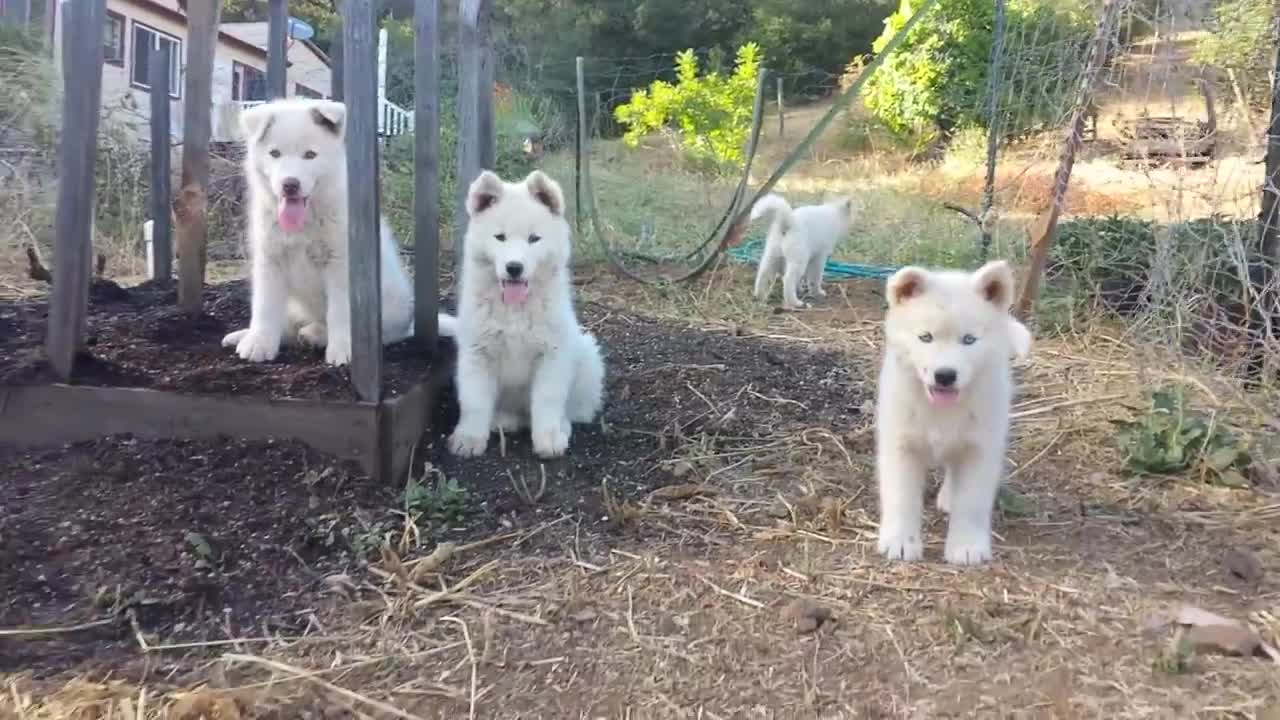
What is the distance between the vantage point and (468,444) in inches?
159

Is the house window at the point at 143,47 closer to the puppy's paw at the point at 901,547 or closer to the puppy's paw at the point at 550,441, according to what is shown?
the puppy's paw at the point at 550,441

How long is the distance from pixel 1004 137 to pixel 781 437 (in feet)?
17.8

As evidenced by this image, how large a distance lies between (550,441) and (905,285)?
159cm

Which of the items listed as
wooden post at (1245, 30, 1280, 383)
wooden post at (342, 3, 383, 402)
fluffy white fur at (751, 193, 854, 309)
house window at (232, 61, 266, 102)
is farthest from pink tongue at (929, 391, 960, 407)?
house window at (232, 61, 266, 102)

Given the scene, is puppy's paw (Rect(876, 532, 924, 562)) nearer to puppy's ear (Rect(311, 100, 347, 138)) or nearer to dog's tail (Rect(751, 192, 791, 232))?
puppy's ear (Rect(311, 100, 347, 138))

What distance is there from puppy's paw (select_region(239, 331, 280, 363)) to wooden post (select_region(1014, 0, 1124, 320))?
13.4 feet

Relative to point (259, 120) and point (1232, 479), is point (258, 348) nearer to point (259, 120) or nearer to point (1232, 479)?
point (259, 120)

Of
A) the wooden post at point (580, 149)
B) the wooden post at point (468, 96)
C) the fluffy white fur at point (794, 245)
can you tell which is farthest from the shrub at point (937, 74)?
the wooden post at point (468, 96)

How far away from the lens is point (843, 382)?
18.3ft

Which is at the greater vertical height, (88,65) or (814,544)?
(88,65)

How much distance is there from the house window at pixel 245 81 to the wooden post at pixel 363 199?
19.2m

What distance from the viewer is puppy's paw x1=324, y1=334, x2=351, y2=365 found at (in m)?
4.10

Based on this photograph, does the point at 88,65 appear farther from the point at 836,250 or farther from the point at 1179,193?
the point at 836,250

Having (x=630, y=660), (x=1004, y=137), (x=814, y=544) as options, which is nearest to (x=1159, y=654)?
(x=814, y=544)
